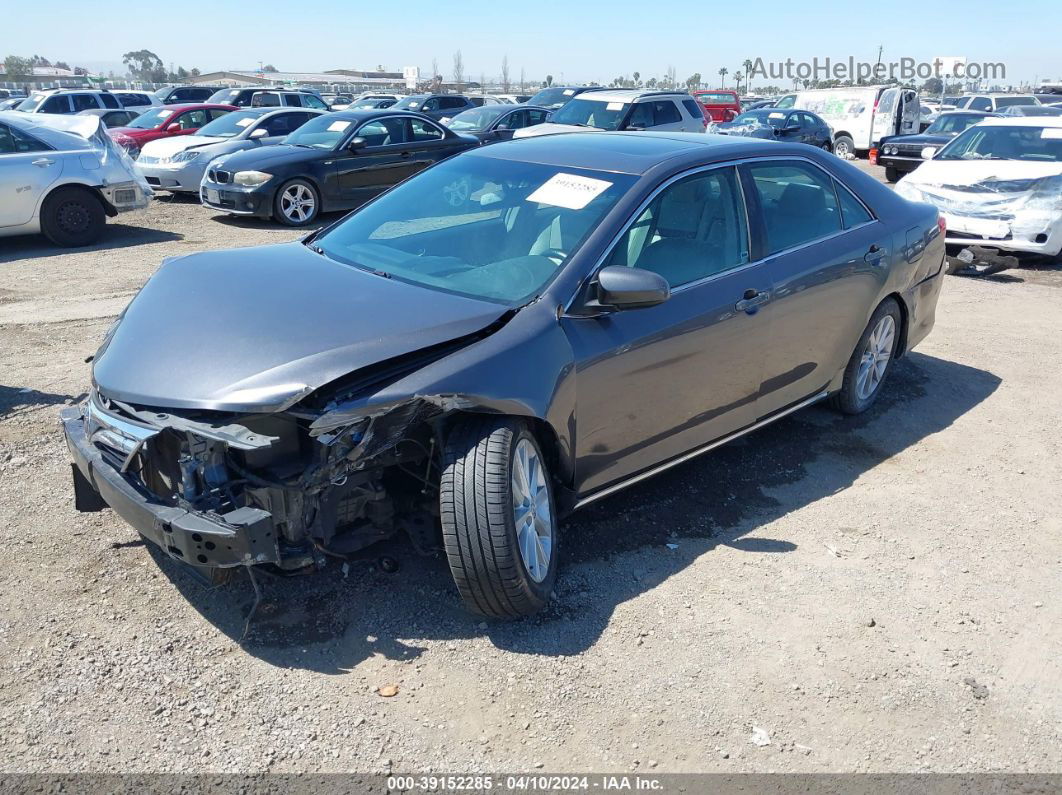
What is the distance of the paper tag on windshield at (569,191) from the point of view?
4.05 m

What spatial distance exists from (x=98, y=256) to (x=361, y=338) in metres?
8.12

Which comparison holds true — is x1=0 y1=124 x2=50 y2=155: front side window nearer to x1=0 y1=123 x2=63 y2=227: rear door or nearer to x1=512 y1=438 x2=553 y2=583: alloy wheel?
x1=0 y1=123 x2=63 y2=227: rear door

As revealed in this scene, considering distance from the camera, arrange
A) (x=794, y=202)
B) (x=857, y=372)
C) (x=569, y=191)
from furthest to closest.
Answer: (x=857, y=372)
(x=794, y=202)
(x=569, y=191)

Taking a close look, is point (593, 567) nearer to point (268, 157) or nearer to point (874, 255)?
point (874, 255)

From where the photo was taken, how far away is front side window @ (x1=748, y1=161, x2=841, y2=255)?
4613 mm

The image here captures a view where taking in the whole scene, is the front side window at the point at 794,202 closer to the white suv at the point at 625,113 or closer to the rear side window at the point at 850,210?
the rear side window at the point at 850,210

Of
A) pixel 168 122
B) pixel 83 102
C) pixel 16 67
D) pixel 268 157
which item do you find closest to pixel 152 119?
pixel 168 122

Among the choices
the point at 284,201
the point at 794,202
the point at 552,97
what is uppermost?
the point at 552,97

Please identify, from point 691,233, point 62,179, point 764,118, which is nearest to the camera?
point 691,233

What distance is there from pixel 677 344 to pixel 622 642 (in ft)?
4.34

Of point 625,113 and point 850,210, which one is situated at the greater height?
point 625,113

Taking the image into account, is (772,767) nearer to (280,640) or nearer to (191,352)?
(280,640)

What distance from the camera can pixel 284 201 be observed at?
12.1m

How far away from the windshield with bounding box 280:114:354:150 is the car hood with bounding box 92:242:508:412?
9.31m
